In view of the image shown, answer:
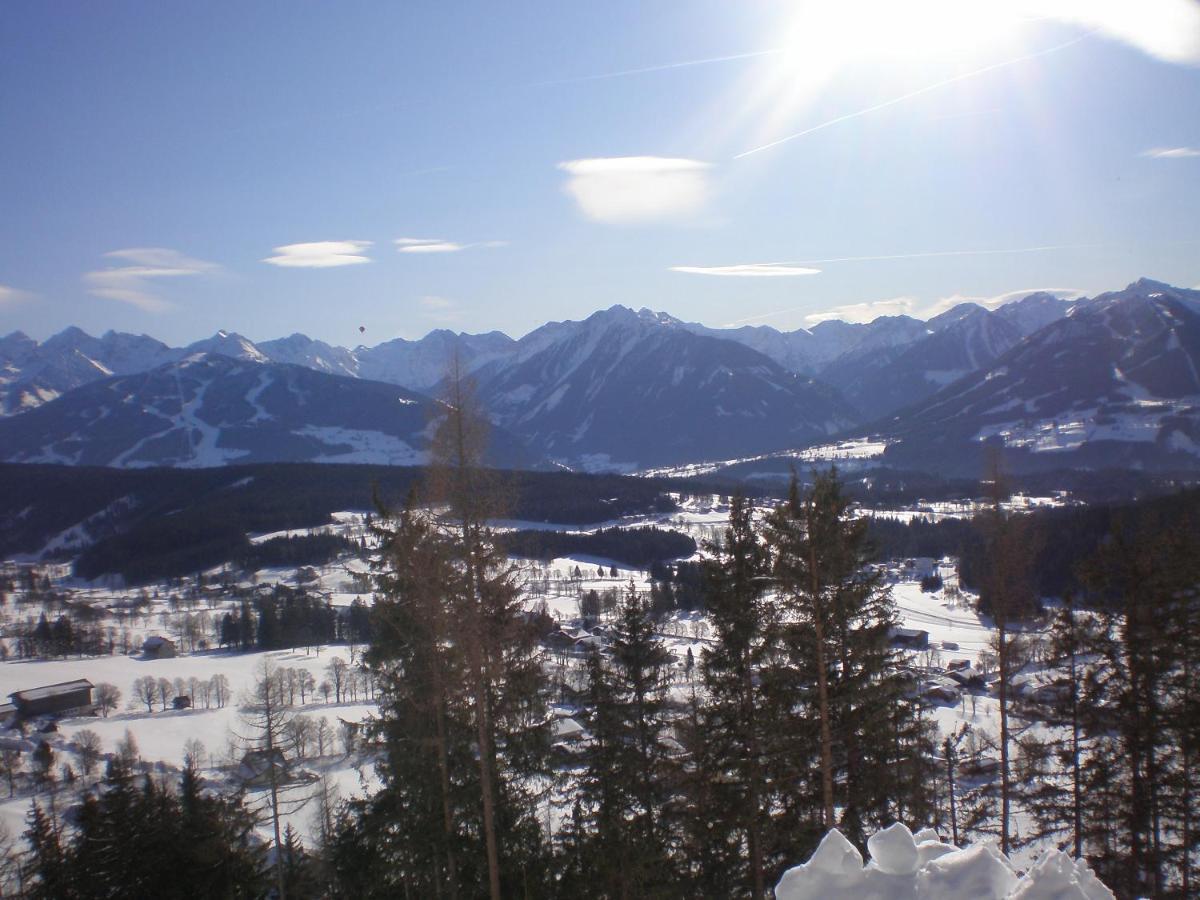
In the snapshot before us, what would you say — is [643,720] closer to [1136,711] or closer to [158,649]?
[1136,711]

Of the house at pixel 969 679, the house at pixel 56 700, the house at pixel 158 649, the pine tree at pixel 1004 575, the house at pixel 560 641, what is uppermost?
the pine tree at pixel 1004 575

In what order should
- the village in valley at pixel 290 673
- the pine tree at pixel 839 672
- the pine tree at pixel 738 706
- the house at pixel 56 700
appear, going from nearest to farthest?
the pine tree at pixel 839 672
the pine tree at pixel 738 706
the village in valley at pixel 290 673
the house at pixel 56 700

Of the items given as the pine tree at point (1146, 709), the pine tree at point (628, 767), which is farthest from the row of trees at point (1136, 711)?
the pine tree at point (628, 767)

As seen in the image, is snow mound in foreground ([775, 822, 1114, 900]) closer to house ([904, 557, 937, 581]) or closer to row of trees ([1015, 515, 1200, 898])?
row of trees ([1015, 515, 1200, 898])

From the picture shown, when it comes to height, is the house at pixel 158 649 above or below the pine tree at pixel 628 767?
below

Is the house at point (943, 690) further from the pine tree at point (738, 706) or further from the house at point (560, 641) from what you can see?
the pine tree at point (738, 706)

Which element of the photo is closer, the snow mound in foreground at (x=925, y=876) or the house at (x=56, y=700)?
the snow mound in foreground at (x=925, y=876)

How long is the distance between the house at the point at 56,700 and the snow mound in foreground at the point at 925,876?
58959 mm

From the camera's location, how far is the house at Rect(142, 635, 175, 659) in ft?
218

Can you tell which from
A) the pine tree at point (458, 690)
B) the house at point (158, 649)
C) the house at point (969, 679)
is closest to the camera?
the pine tree at point (458, 690)

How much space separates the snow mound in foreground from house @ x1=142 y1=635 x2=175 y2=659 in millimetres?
74189

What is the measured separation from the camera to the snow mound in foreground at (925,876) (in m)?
3.39

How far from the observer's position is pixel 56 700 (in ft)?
165

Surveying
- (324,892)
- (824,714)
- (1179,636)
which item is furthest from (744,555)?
(324,892)
